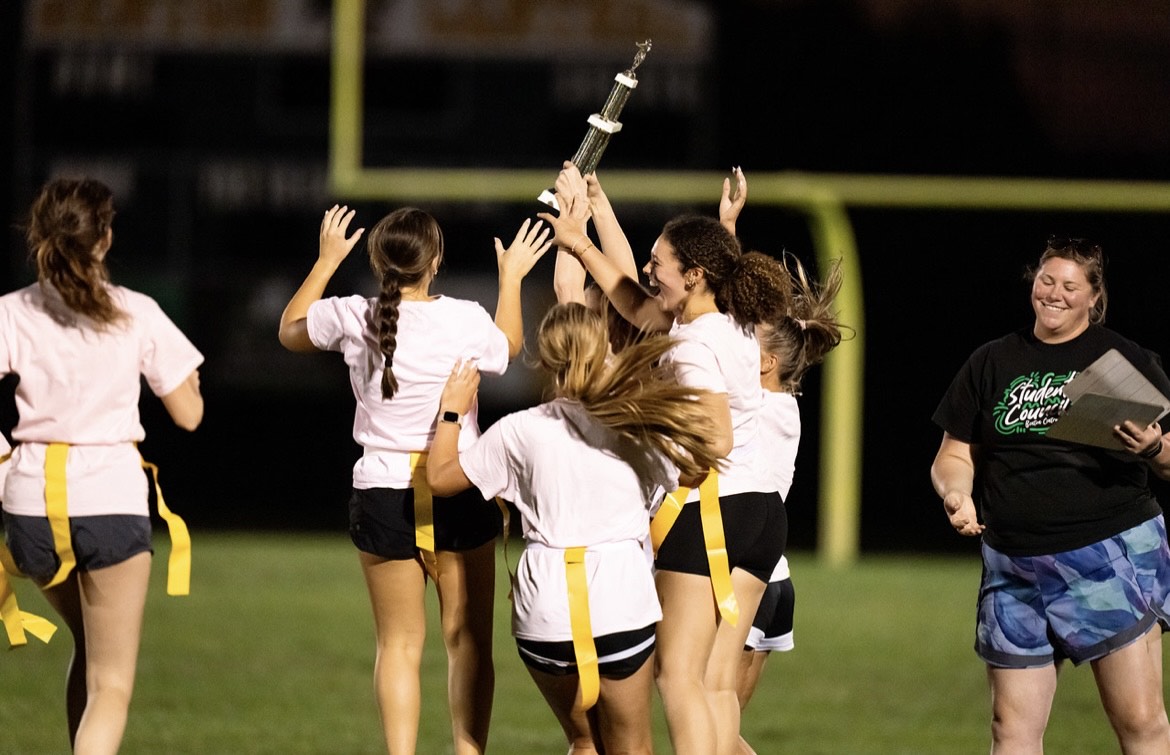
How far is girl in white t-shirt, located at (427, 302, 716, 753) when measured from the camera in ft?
13.4

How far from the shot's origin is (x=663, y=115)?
1279 cm

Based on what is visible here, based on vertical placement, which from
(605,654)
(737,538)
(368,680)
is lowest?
(368,680)

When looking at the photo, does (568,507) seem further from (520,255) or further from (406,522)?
(520,255)

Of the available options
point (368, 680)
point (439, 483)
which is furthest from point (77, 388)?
point (368, 680)

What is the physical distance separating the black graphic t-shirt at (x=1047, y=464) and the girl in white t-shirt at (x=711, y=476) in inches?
24.3

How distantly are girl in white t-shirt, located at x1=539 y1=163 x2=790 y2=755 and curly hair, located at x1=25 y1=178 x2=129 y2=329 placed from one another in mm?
1189

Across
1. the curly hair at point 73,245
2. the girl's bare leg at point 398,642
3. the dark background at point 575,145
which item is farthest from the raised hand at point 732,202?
the dark background at point 575,145

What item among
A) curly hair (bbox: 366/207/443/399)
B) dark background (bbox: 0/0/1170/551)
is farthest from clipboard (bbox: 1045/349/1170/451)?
dark background (bbox: 0/0/1170/551)

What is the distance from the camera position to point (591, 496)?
4.10 meters

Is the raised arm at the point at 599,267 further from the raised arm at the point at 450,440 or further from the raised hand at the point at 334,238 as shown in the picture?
the raised hand at the point at 334,238

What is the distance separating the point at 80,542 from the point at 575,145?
388 inches

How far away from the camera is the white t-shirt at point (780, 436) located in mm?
4734

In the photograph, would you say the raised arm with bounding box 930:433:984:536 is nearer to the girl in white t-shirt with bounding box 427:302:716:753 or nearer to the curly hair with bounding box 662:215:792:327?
the curly hair with bounding box 662:215:792:327

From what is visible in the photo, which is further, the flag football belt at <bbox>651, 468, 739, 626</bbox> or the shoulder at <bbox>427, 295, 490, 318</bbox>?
the shoulder at <bbox>427, 295, 490, 318</bbox>
